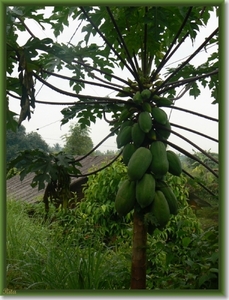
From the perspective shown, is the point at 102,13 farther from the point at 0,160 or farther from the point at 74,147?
the point at 0,160

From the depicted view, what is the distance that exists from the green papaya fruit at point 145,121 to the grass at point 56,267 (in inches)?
30.1

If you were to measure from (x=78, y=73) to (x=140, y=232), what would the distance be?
0.86m

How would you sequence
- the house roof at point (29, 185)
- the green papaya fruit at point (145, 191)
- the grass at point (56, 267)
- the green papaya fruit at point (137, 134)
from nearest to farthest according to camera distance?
the green papaya fruit at point (145, 191) → the green papaya fruit at point (137, 134) → the grass at point (56, 267) → the house roof at point (29, 185)

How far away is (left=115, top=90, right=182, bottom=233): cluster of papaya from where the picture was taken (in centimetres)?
139

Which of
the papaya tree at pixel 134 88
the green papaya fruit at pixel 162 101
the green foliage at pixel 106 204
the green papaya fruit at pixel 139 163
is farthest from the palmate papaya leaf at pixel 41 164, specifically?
the green foliage at pixel 106 204

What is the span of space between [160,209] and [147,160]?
19cm

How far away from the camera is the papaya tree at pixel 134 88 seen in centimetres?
144

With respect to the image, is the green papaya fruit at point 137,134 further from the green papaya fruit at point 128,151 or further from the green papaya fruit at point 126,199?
the green papaya fruit at point 126,199

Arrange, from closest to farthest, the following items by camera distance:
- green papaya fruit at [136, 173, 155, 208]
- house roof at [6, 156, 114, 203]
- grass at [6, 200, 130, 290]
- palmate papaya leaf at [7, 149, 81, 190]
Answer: green papaya fruit at [136, 173, 155, 208], palmate papaya leaf at [7, 149, 81, 190], grass at [6, 200, 130, 290], house roof at [6, 156, 114, 203]

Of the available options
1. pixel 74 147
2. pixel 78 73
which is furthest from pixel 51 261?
pixel 78 73

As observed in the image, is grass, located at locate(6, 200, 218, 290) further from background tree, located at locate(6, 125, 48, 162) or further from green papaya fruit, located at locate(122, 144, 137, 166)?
background tree, located at locate(6, 125, 48, 162)

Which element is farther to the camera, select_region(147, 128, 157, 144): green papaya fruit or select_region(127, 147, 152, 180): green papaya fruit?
select_region(147, 128, 157, 144): green papaya fruit

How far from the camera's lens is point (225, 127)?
162 cm

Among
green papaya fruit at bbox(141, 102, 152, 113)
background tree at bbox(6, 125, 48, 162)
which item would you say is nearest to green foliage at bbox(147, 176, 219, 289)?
green papaya fruit at bbox(141, 102, 152, 113)
